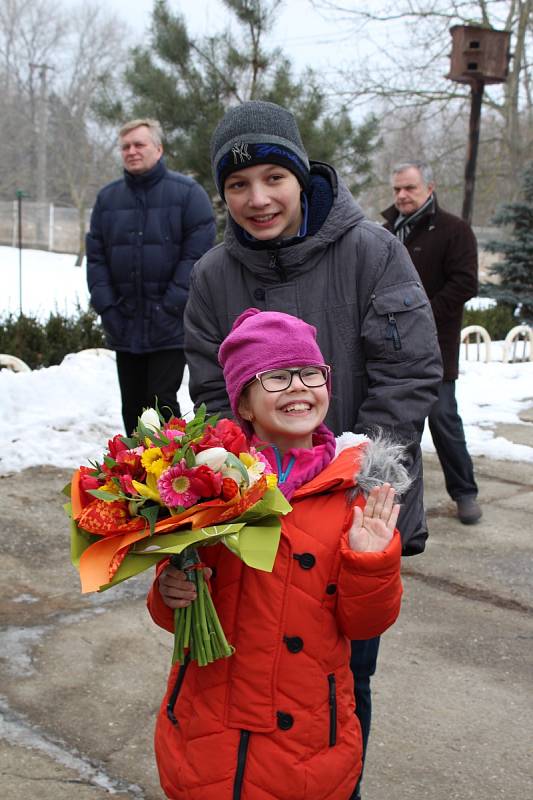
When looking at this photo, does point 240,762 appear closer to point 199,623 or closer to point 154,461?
point 199,623

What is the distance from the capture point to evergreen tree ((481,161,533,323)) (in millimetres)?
17984

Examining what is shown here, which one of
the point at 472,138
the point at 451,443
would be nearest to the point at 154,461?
the point at 451,443

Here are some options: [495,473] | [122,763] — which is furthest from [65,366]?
[122,763]

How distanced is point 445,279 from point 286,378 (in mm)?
3937

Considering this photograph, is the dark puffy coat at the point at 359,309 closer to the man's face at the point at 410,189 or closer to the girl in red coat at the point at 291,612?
the girl in red coat at the point at 291,612

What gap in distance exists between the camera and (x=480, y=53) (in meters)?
12.7

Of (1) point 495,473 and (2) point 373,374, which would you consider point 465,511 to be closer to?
(1) point 495,473

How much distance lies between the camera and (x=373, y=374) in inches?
99.0

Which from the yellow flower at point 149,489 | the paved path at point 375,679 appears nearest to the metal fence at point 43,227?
the paved path at point 375,679

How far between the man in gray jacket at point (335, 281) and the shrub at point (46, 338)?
7.72 meters

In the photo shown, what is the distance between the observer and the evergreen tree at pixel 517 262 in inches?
708

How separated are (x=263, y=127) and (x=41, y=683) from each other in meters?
2.23

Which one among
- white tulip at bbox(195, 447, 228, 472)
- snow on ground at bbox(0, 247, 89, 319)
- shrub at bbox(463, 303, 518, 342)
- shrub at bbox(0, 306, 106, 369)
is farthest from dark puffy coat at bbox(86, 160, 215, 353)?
snow on ground at bbox(0, 247, 89, 319)

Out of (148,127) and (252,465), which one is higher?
(148,127)
